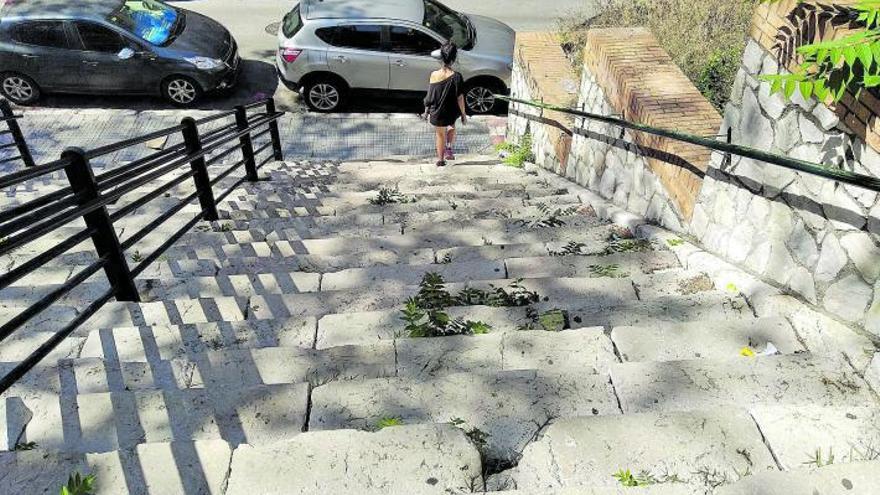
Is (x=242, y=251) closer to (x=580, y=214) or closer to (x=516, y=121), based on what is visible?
(x=580, y=214)

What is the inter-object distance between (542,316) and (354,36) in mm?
7054

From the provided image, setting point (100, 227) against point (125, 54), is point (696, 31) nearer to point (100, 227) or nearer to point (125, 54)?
point (100, 227)

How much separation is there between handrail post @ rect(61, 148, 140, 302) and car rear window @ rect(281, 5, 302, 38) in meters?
6.52

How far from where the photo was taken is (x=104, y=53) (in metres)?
9.13

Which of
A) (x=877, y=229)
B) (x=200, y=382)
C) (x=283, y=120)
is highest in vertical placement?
(x=877, y=229)

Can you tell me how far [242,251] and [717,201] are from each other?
341 cm

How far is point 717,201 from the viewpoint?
3.81m

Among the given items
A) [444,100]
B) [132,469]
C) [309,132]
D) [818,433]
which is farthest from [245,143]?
[818,433]

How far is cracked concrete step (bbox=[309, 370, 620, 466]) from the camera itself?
2.33 meters

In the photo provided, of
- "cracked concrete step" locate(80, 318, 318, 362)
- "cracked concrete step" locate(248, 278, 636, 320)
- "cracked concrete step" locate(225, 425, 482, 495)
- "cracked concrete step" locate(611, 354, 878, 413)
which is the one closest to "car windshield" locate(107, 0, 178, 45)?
"cracked concrete step" locate(248, 278, 636, 320)

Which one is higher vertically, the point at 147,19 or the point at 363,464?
the point at 147,19

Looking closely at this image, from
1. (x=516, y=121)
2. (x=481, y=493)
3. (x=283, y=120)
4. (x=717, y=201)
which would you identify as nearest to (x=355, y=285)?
(x=481, y=493)

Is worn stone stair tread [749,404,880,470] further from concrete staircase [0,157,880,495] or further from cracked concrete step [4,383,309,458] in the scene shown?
cracked concrete step [4,383,309,458]

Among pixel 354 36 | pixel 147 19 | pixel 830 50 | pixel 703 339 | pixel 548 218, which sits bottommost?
pixel 548 218
